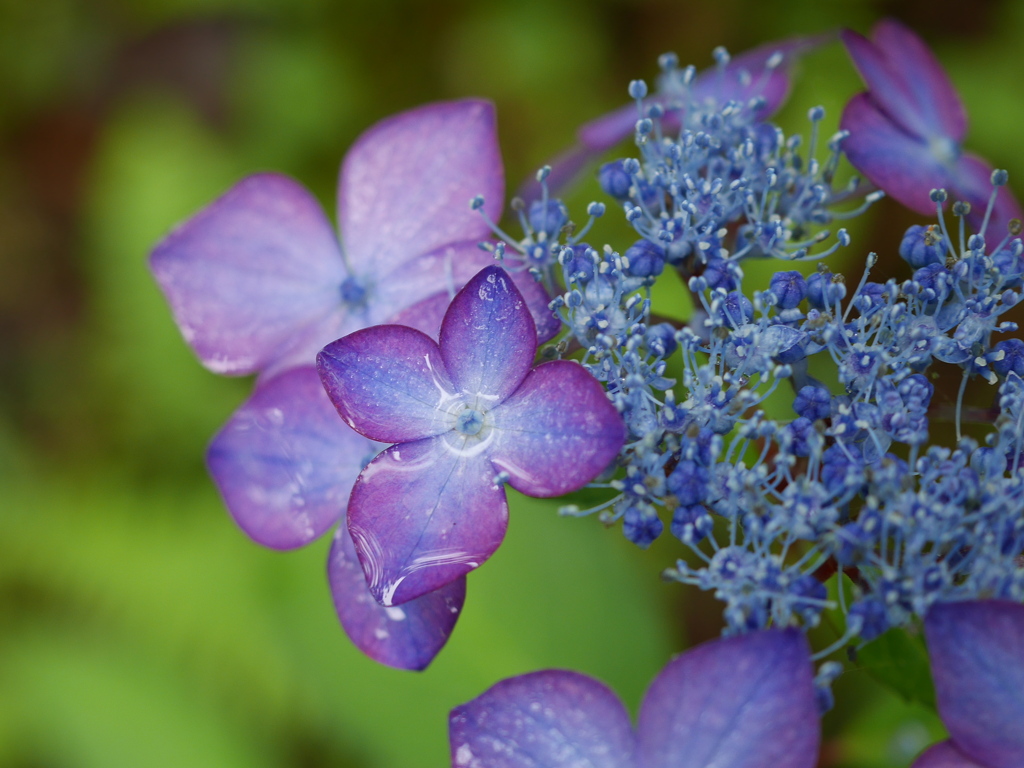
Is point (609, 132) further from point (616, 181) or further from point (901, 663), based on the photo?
point (901, 663)

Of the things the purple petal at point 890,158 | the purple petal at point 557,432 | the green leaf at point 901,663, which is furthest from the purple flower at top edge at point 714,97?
the green leaf at point 901,663

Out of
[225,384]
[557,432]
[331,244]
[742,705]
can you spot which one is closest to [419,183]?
[331,244]

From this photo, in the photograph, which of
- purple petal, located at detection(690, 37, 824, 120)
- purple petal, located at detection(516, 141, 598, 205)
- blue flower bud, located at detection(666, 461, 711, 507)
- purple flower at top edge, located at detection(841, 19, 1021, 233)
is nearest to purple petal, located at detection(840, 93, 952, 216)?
purple flower at top edge, located at detection(841, 19, 1021, 233)

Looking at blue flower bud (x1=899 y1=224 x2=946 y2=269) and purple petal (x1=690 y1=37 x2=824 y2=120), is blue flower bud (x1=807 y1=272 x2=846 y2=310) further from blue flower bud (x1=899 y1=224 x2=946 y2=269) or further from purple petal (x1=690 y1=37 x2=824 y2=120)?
purple petal (x1=690 y1=37 x2=824 y2=120)

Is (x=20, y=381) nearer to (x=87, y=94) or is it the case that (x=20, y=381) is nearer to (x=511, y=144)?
(x=87, y=94)

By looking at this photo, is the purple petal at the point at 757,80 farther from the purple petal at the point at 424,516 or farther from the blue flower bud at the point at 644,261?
the purple petal at the point at 424,516

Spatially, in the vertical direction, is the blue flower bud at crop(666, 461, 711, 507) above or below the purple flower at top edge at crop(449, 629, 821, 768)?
above

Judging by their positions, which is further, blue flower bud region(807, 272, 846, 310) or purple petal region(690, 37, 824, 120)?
purple petal region(690, 37, 824, 120)
